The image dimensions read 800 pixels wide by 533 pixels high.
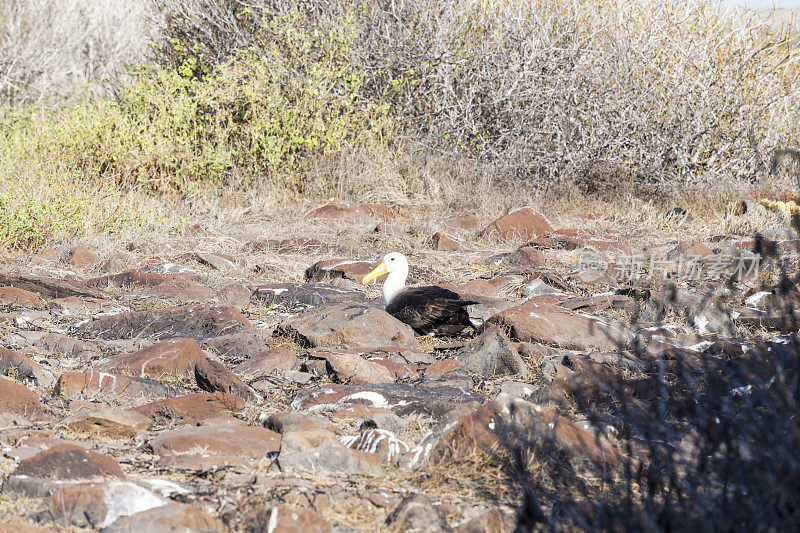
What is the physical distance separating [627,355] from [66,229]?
6428 millimetres

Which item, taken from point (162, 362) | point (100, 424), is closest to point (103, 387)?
point (162, 362)

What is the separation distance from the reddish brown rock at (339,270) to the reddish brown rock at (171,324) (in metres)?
1.95

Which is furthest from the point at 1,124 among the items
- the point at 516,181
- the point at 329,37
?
the point at 516,181

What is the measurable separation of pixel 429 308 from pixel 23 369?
2.47m

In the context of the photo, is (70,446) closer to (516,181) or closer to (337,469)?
(337,469)

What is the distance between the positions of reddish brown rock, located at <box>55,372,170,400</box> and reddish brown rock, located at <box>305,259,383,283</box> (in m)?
3.46

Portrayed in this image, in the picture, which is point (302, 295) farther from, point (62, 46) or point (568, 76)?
point (62, 46)

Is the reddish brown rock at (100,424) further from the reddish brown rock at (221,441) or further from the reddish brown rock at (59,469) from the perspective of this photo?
the reddish brown rock at (59,469)

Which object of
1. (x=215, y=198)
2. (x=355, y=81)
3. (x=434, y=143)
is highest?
(x=355, y=81)

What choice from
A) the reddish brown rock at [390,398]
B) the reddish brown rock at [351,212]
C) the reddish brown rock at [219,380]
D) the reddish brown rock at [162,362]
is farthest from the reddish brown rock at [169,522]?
the reddish brown rock at [351,212]

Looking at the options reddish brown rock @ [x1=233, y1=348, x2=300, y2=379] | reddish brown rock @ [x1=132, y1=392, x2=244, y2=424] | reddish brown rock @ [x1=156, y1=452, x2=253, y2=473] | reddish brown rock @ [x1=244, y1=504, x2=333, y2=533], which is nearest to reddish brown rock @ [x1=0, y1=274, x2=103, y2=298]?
reddish brown rock @ [x1=233, y1=348, x2=300, y2=379]

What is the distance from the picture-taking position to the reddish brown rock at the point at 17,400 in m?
3.33

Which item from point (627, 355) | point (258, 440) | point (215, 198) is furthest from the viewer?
point (215, 198)

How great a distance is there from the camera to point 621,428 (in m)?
3.18
